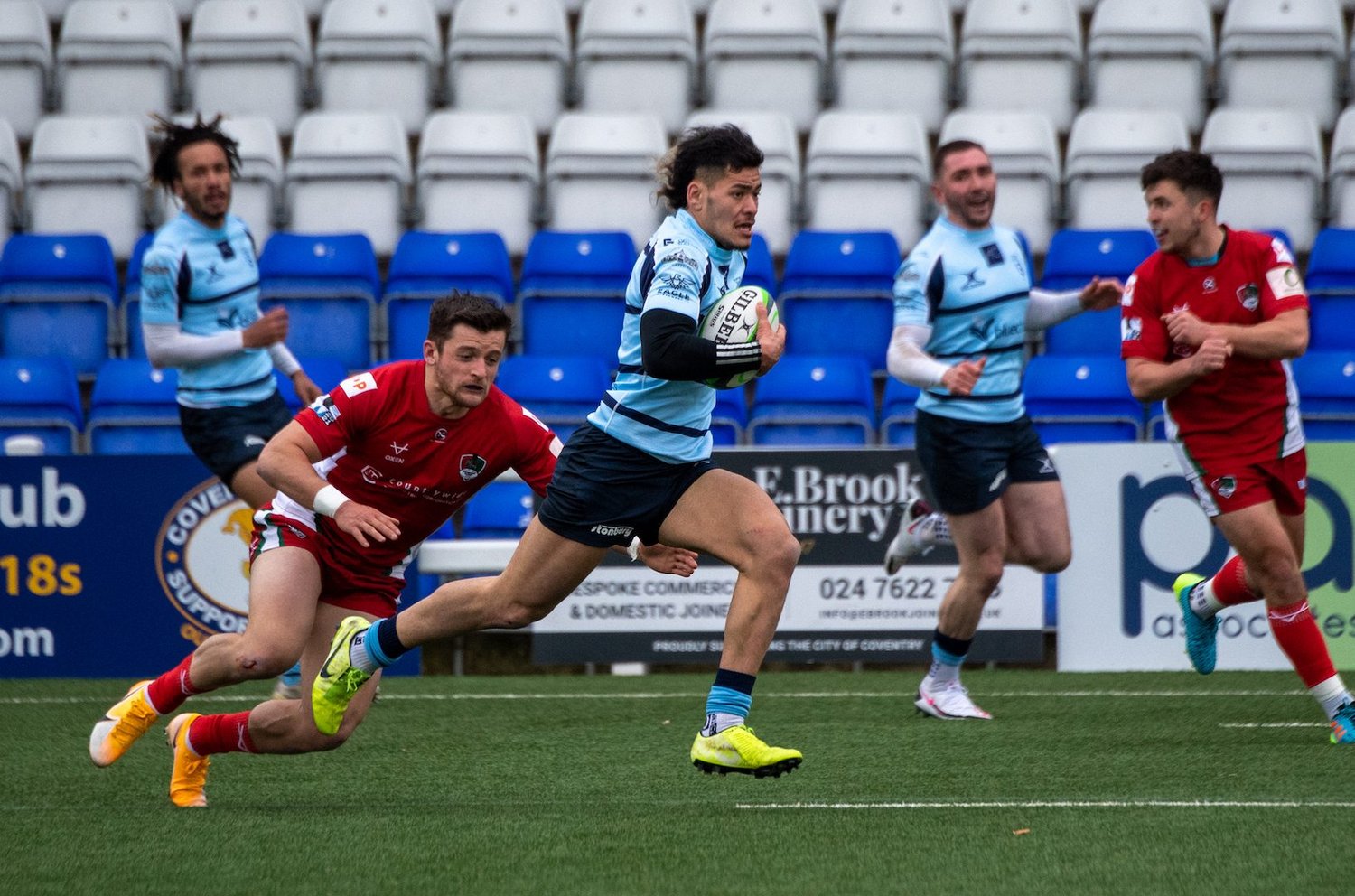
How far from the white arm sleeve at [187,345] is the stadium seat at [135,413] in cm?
263

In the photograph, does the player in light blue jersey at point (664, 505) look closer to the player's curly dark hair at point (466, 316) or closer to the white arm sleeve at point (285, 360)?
the player's curly dark hair at point (466, 316)

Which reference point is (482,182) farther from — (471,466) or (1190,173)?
(471,466)

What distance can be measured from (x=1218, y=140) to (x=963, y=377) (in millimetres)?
6678

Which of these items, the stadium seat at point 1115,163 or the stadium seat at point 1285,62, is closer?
the stadium seat at point 1115,163

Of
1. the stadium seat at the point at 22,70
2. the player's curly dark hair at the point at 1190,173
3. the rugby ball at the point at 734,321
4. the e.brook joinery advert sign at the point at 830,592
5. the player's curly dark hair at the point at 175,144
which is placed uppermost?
the stadium seat at the point at 22,70

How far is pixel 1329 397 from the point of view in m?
10.0

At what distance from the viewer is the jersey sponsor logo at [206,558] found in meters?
9.16

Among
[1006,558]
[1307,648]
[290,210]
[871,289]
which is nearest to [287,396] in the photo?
[290,210]

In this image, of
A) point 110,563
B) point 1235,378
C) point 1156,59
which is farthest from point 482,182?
point 1235,378

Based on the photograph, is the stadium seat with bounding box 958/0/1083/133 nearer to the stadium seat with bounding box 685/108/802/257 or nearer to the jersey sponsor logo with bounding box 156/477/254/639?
the stadium seat with bounding box 685/108/802/257

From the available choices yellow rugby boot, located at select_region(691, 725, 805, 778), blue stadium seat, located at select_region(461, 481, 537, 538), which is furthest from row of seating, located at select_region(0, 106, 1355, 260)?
yellow rugby boot, located at select_region(691, 725, 805, 778)

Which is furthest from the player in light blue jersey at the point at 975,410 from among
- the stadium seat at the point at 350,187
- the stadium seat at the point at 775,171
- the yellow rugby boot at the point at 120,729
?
the stadium seat at the point at 350,187

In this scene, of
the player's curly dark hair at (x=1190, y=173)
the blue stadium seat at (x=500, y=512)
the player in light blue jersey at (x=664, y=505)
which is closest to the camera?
the player in light blue jersey at (x=664, y=505)

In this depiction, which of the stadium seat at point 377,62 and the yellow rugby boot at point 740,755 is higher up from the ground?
the stadium seat at point 377,62
